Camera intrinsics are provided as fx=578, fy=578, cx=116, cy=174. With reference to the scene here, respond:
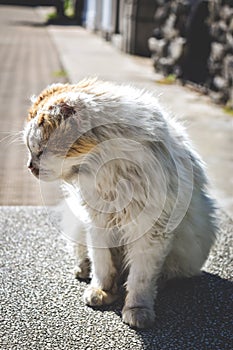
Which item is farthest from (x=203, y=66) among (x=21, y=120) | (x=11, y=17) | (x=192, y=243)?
(x=11, y=17)

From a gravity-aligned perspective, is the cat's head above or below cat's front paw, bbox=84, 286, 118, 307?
above

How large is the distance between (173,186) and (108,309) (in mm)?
753

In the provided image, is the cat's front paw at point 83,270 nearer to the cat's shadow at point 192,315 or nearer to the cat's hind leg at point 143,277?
the cat's shadow at point 192,315

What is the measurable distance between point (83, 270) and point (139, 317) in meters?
0.61

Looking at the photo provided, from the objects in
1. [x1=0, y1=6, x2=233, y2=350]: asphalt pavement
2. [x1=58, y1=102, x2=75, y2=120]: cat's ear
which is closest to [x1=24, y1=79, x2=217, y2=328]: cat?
[x1=58, y1=102, x2=75, y2=120]: cat's ear

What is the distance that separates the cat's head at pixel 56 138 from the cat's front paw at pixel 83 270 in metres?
0.91

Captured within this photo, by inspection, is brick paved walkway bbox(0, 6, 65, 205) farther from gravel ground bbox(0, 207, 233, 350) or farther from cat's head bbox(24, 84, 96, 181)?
cat's head bbox(24, 84, 96, 181)

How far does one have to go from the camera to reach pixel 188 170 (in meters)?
Answer: 2.95

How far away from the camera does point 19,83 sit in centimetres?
950

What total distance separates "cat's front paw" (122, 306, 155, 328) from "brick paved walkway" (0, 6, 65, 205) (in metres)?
1.92

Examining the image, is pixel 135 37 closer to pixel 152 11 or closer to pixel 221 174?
pixel 152 11

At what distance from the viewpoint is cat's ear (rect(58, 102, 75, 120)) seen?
2441 millimetres

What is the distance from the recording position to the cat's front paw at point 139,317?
2.82 metres

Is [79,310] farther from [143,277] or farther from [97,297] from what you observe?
[143,277]
